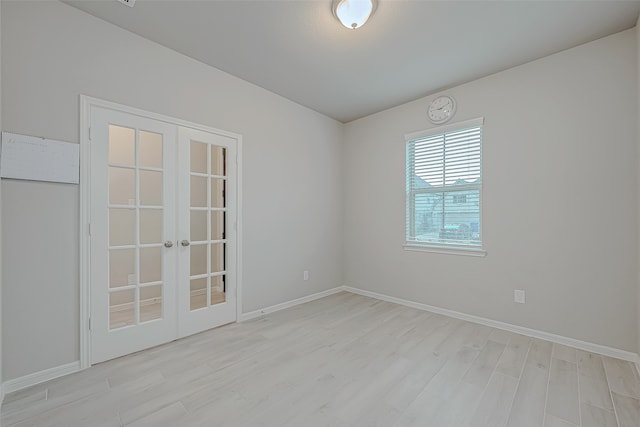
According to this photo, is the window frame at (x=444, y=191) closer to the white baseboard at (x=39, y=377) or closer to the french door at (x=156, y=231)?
the french door at (x=156, y=231)

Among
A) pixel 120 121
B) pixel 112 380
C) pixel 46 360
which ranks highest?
pixel 120 121

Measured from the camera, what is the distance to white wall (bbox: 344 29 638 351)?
2361 mm

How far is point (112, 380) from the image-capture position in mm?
2023

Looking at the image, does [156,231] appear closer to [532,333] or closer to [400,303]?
[400,303]

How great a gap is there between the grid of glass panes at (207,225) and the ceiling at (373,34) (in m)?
0.99

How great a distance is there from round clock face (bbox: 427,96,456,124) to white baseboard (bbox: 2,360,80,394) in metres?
4.26

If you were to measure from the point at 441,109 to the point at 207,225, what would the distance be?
3.08 metres

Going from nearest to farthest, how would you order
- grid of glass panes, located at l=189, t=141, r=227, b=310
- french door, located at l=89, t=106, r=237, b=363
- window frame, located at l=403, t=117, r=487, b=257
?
french door, located at l=89, t=106, r=237, b=363
grid of glass panes, located at l=189, t=141, r=227, b=310
window frame, located at l=403, t=117, r=487, b=257

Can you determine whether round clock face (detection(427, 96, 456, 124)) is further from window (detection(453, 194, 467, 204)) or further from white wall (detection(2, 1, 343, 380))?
white wall (detection(2, 1, 343, 380))

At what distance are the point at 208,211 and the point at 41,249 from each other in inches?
50.8

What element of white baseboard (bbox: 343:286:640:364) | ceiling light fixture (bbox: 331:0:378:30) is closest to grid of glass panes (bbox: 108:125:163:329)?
ceiling light fixture (bbox: 331:0:378:30)

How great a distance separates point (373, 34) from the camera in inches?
94.3

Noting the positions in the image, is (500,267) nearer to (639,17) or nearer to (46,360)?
(639,17)

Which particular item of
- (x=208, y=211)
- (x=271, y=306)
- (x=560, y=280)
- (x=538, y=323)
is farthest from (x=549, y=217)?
(x=208, y=211)
